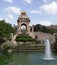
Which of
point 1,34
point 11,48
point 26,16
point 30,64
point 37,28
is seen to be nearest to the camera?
point 30,64

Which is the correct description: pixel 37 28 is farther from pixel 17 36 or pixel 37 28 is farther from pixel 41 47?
pixel 41 47

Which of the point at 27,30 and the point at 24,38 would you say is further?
the point at 27,30

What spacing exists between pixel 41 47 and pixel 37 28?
4170 centimetres

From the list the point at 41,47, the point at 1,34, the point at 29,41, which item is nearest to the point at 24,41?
the point at 29,41

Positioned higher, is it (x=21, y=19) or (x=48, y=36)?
(x=21, y=19)

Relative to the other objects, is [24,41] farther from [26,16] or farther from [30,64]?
[30,64]

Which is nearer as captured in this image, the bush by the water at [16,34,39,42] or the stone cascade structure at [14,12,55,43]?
the bush by the water at [16,34,39,42]

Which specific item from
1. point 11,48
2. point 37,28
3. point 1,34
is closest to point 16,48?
point 11,48

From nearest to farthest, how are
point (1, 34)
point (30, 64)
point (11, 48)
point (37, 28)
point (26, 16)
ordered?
point (30, 64), point (11, 48), point (1, 34), point (26, 16), point (37, 28)

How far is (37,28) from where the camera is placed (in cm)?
9331

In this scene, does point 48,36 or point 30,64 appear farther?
point 48,36

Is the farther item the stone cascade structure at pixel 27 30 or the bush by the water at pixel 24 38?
the stone cascade structure at pixel 27 30

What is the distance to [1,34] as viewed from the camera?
59.5 metres

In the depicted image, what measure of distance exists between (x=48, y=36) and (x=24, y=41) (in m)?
7.73
